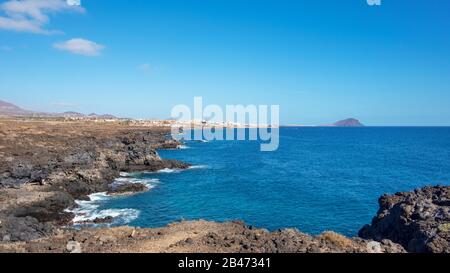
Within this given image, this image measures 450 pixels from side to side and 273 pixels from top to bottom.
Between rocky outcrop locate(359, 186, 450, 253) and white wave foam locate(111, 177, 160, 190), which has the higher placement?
rocky outcrop locate(359, 186, 450, 253)

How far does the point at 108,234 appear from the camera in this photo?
987 inches

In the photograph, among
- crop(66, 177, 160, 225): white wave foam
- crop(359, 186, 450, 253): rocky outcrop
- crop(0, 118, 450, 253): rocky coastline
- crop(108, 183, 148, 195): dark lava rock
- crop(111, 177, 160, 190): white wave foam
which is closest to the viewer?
crop(0, 118, 450, 253): rocky coastline

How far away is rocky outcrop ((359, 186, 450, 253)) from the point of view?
23984 mm

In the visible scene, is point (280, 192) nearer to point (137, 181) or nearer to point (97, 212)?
point (137, 181)

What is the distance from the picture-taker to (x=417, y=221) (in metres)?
27.0

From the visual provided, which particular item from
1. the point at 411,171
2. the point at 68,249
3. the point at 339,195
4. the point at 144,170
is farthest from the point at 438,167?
the point at 68,249

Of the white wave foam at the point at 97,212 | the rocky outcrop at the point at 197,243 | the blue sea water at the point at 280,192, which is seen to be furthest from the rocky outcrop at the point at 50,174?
the rocky outcrop at the point at 197,243

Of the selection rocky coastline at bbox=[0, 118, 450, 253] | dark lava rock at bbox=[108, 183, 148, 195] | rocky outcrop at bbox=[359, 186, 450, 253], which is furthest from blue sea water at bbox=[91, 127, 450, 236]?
rocky outcrop at bbox=[359, 186, 450, 253]

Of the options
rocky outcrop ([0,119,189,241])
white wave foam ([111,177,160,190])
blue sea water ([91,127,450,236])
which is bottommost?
→ blue sea water ([91,127,450,236])

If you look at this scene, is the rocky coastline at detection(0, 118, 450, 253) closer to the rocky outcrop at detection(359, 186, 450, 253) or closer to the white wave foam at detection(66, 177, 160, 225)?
the rocky outcrop at detection(359, 186, 450, 253)

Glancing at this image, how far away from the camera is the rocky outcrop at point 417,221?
24.0 m
